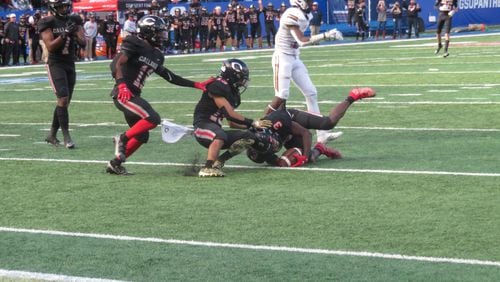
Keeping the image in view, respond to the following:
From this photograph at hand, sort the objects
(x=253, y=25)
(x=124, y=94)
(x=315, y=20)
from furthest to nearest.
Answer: (x=315, y=20), (x=253, y=25), (x=124, y=94)

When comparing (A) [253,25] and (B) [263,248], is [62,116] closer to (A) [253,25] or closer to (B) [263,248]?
(B) [263,248]

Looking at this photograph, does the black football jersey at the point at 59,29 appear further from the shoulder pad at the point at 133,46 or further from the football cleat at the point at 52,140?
the shoulder pad at the point at 133,46

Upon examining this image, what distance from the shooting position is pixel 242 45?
4538cm

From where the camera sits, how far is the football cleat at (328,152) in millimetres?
10664

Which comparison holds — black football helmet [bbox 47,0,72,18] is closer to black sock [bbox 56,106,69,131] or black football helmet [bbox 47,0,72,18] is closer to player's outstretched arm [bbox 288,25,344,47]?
black sock [bbox 56,106,69,131]

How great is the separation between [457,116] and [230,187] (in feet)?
18.9

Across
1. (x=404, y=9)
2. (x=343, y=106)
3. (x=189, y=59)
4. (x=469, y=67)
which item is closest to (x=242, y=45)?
(x=404, y=9)

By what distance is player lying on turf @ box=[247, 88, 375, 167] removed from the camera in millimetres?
10203

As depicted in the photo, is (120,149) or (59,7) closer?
(120,149)

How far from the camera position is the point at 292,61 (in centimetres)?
1223

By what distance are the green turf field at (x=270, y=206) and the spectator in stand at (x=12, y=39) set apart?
19089mm

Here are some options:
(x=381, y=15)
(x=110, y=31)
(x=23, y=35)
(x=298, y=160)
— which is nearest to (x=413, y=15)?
(x=381, y=15)

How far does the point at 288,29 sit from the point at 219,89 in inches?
91.5

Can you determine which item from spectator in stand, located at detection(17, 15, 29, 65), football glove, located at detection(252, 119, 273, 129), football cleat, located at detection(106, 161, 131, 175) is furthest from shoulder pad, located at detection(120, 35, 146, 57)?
spectator in stand, located at detection(17, 15, 29, 65)
